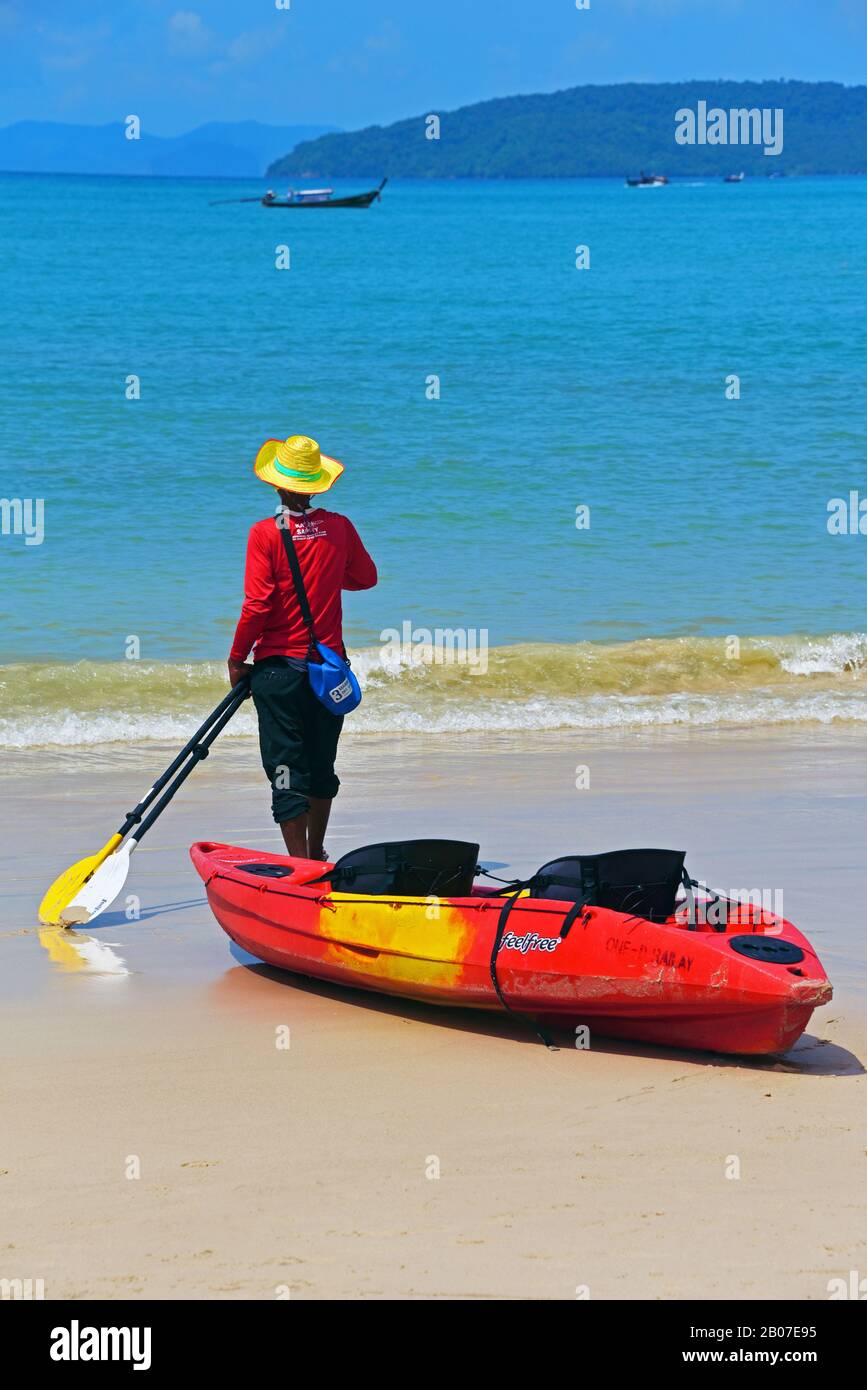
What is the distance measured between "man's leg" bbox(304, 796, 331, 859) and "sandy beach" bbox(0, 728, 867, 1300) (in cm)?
45

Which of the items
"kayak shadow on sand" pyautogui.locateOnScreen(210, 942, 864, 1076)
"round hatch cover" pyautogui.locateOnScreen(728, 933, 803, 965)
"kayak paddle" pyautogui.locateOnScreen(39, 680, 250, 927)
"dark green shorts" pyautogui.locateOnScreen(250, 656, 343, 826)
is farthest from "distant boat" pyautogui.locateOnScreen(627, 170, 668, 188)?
"round hatch cover" pyautogui.locateOnScreen(728, 933, 803, 965)

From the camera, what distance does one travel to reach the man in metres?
5.52

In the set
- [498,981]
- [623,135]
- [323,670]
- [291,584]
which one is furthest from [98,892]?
[623,135]

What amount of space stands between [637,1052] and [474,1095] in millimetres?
549

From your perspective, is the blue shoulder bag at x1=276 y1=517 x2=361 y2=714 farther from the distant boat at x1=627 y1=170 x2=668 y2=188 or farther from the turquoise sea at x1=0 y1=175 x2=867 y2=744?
the distant boat at x1=627 y1=170 x2=668 y2=188

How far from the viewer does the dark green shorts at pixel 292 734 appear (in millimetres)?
5605

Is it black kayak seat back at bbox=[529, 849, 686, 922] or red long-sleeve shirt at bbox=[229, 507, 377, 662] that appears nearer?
black kayak seat back at bbox=[529, 849, 686, 922]

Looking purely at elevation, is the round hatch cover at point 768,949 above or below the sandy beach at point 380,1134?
above

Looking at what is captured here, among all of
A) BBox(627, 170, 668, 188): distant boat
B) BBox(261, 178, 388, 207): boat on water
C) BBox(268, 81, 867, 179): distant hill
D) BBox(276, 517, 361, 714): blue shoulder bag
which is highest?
BBox(268, 81, 867, 179): distant hill

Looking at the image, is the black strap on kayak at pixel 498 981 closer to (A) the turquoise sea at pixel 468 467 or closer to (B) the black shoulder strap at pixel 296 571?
(B) the black shoulder strap at pixel 296 571

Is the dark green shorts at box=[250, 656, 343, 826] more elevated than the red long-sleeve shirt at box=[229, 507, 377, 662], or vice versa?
the red long-sleeve shirt at box=[229, 507, 377, 662]

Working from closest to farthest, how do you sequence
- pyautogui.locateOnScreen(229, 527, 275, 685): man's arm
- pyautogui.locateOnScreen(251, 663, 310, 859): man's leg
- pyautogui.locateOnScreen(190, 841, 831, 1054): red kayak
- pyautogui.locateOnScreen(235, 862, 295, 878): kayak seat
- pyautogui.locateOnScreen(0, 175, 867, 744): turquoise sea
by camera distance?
pyautogui.locateOnScreen(190, 841, 831, 1054): red kayak → pyautogui.locateOnScreen(235, 862, 295, 878): kayak seat → pyautogui.locateOnScreen(229, 527, 275, 685): man's arm → pyautogui.locateOnScreen(251, 663, 310, 859): man's leg → pyautogui.locateOnScreen(0, 175, 867, 744): turquoise sea

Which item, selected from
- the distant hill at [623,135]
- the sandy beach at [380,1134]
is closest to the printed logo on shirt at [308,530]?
the sandy beach at [380,1134]

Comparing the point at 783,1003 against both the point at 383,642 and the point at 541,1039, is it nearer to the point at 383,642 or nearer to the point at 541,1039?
the point at 541,1039
